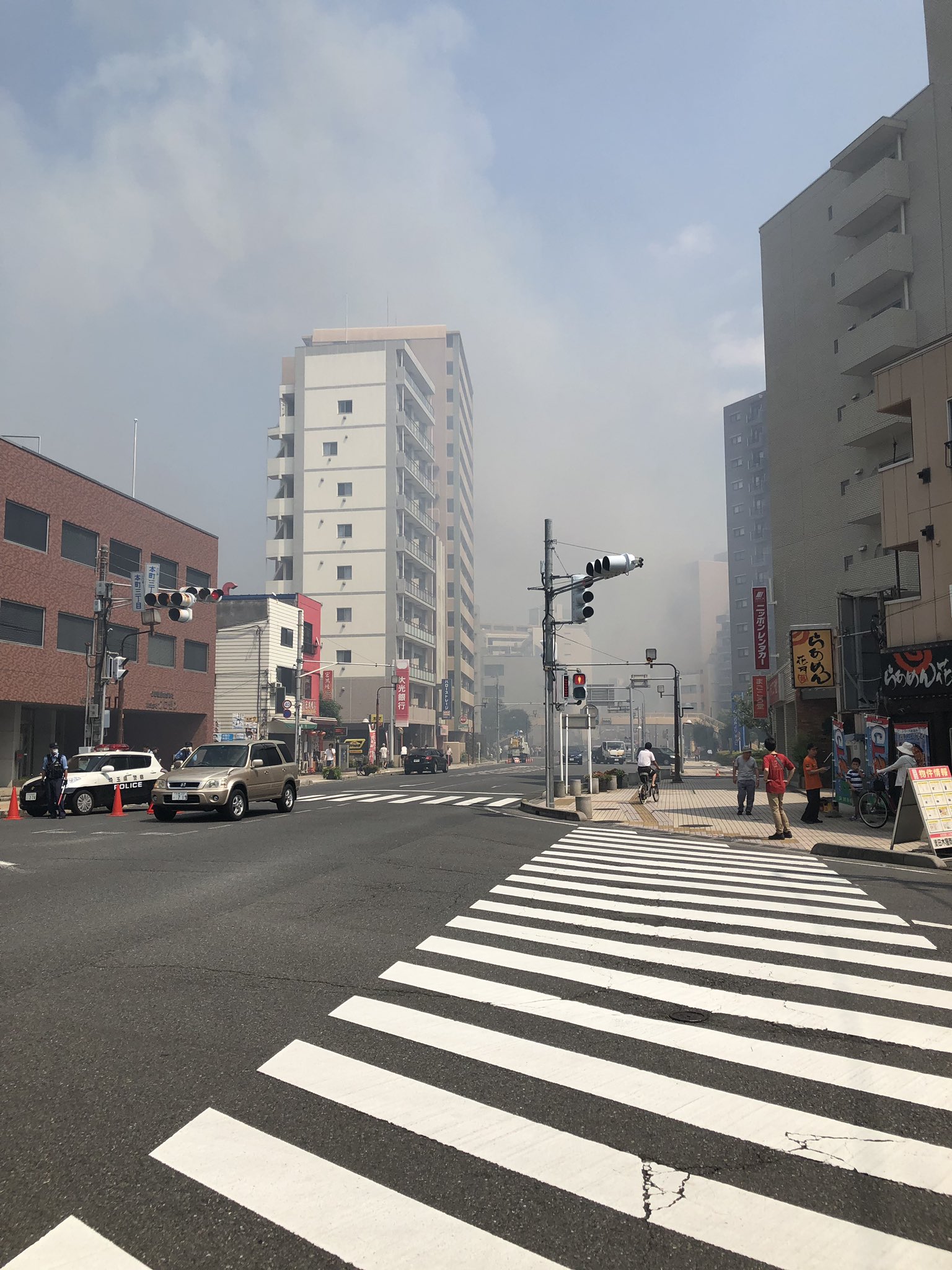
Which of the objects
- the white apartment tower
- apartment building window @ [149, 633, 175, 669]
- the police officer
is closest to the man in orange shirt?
the police officer

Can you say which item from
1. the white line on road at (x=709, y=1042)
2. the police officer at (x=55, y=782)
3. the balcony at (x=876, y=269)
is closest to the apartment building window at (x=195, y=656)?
the police officer at (x=55, y=782)

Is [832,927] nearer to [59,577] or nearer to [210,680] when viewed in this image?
[59,577]

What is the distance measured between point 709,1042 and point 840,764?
713 inches

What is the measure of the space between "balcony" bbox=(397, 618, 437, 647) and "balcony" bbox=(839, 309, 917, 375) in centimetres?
5770

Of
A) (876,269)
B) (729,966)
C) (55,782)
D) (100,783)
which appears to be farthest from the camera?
(876,269)

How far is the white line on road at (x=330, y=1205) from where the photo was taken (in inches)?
115

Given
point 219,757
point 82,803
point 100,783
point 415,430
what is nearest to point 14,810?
point 82,803

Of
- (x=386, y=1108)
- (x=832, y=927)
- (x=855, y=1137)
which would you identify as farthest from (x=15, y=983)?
(x=832, y=927)

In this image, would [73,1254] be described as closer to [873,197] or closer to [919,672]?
[919,672]

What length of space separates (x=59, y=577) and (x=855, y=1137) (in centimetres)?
4049

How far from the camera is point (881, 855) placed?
14.1 metres

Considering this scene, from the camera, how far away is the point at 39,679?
37.5m

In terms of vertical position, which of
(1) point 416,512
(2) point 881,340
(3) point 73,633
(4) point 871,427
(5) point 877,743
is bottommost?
(5) point 877,743

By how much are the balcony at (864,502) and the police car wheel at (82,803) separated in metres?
31.2
